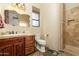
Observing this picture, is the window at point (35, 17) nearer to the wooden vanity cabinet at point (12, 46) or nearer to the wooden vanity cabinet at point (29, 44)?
the wooden vanity cabinet at point (29, 44)

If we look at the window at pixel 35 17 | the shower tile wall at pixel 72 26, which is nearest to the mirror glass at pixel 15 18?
the window at pixel 35 17

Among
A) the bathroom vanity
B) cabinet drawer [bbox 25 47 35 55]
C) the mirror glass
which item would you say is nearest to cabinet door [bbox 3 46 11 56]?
the bathroom vanity

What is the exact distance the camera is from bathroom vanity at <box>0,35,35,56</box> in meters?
2.12

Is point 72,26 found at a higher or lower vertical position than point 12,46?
higher

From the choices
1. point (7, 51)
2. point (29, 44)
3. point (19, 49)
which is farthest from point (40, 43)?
point (7, 51)

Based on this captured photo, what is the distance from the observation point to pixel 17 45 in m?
2.22

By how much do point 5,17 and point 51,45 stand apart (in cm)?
80

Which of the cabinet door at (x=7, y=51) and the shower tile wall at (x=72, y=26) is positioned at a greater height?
the shower tile wall at (x=72, y=26)

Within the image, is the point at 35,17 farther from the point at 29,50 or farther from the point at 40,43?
the point at 29,50

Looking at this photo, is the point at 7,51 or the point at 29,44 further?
the point at 29,44

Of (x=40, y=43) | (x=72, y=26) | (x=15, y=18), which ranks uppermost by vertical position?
(x=15, y=18)

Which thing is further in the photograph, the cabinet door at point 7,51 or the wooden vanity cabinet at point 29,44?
the wooden vanity cabinet at point 29,44

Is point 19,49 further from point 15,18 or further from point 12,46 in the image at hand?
point 15,18

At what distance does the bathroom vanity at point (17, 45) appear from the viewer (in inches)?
83.6
